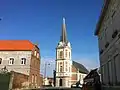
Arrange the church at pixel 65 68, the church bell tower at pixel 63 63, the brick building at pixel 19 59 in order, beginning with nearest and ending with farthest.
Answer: the brick building at pixel 19 59
the church bell tower at pixel 63 63
the church at pixel 65 68

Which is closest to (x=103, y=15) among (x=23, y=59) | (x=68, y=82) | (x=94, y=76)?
(x=94, y=76)

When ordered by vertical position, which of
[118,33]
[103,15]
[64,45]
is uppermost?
[64,45]

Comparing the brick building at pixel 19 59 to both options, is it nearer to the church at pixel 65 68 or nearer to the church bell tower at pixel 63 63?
the church bell tower at pixel 63 63

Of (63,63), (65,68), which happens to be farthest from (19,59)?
(63,63)

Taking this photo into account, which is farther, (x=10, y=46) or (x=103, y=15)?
(x=10, y=46)

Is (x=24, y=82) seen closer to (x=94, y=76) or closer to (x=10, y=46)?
(x=10, y=46)

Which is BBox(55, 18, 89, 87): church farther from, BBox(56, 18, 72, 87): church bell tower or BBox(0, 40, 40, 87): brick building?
BBox(0, 40, 40, 87): brick building

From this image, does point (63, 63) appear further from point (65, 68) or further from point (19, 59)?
point (19, 59)

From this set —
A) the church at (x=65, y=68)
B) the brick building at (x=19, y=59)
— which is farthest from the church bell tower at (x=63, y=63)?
the brick building at (x=19, y=59)

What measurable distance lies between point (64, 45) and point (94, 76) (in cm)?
7361

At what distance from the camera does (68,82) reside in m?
85.9

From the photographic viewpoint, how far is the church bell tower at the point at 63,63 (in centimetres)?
8621

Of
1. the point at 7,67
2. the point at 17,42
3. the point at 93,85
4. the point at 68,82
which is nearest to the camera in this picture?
the point at 93,85

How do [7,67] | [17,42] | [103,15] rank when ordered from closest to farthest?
[103,15]
[7,67]
[17,42]
